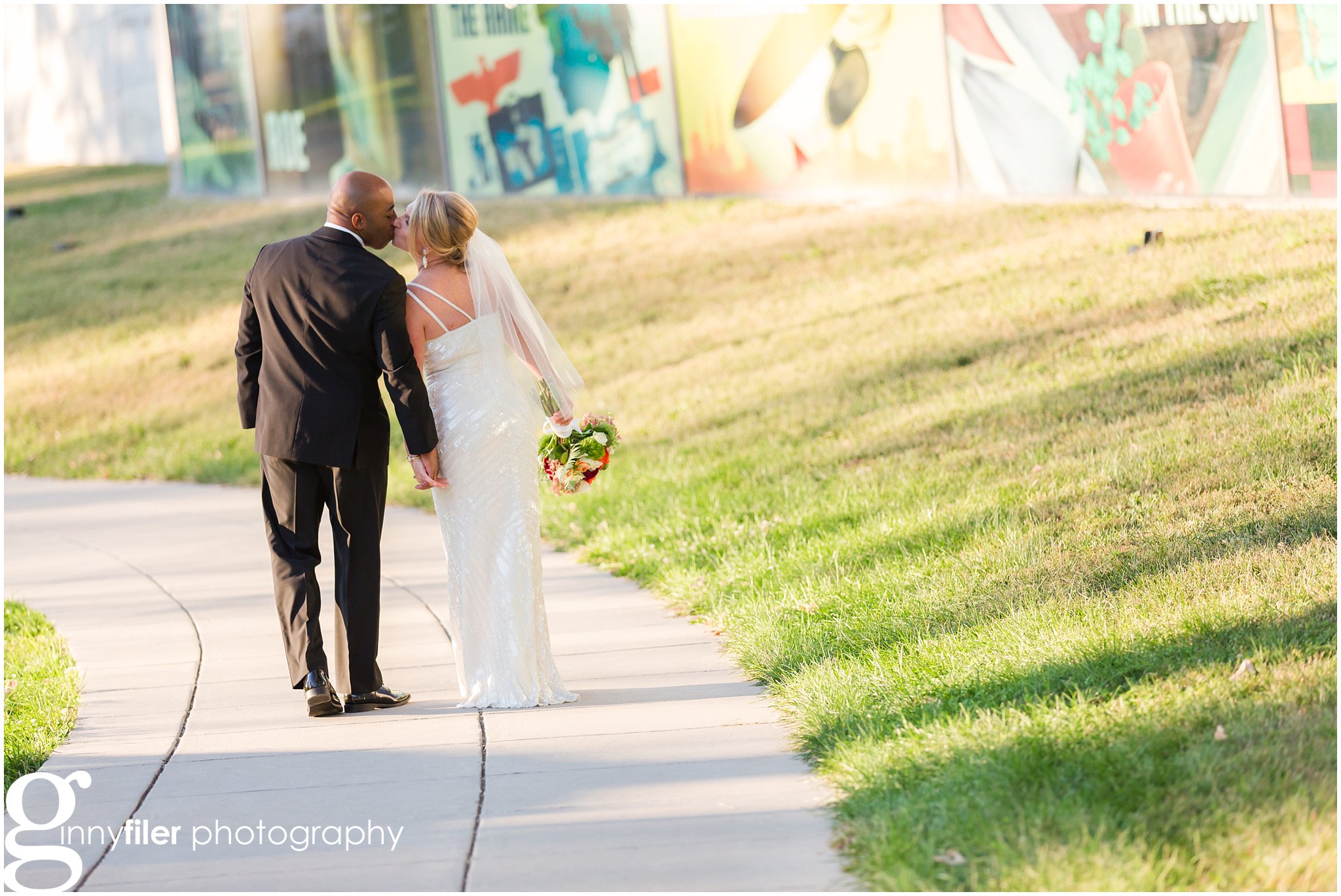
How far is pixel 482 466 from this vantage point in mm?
6074

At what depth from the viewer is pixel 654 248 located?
17.8m

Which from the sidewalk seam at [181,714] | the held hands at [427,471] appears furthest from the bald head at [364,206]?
the sidewalk seam at [181,714]

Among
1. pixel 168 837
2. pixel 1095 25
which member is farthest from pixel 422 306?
pixel 1095 25

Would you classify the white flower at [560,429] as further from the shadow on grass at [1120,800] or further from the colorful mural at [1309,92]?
the colorful mural at [1309,92]

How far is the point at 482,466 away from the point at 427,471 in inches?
9.3

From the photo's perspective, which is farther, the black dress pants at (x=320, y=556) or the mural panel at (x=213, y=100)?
the mural panel at (x=213, y=100)

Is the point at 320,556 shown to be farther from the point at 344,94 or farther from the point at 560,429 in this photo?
the point at 344,94

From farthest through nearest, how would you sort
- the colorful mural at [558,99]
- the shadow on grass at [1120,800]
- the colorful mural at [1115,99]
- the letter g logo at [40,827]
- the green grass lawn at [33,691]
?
the colorful mural at [558,99], the colorful mural at [1115,99], the green grass lawn at [33,691], the letter g logo at [40,827], the shadow on grass at [1120,800]

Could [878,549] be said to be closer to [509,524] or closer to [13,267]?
[509,524]

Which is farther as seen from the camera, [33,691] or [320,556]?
[33,691]

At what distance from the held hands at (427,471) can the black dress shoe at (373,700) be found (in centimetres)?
92

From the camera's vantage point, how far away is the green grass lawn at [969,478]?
4.21 metres

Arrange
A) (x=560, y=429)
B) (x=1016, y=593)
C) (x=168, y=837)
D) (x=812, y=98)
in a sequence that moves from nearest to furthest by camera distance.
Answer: (x=168, y=837) → (x=1016, y=593) → (x=560, y=429) → (x=812, y=98)

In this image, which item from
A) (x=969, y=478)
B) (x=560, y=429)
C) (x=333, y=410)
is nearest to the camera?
(x=333, y=410)
